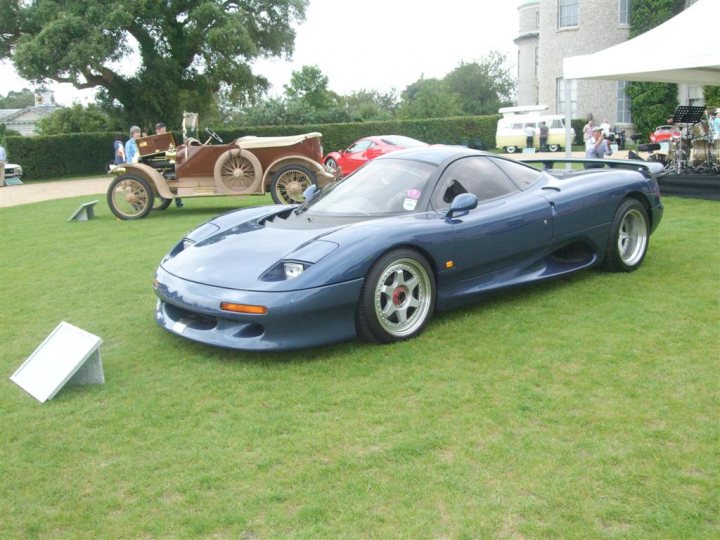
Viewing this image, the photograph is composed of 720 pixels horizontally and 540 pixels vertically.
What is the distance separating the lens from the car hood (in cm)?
423

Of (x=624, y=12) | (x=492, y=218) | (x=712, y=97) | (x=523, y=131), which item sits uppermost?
(x=624, y=12)

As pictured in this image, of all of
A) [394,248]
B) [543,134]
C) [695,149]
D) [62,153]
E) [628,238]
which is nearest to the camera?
[394,248]

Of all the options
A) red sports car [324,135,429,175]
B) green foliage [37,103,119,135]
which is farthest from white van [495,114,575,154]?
green foliage [37,103,119,135]

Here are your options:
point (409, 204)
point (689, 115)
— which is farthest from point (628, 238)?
point (689, 115)

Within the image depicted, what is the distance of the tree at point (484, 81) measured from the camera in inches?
3093

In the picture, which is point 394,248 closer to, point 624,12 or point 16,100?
point 624,12

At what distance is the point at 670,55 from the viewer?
10938 mm

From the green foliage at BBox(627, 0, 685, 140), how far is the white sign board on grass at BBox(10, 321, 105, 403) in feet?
104

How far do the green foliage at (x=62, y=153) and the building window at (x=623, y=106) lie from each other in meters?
23.6

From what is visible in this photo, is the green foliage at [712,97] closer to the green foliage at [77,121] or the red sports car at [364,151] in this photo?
the red sports car at [364,151]

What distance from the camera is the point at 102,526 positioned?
263 centimetres

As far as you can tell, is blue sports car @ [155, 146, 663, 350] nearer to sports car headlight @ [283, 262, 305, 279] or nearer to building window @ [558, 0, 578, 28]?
sports car headlight @ [283, 262, 305, 279]

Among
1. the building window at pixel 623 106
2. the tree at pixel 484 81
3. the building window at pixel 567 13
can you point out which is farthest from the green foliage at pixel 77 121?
the tree at pixel 484 81

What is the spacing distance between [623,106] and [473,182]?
103ft
